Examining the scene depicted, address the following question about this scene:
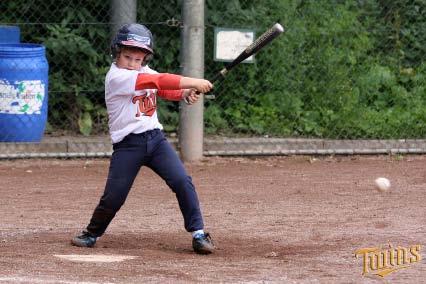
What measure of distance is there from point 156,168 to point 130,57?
70cm

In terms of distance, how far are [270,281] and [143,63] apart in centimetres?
175

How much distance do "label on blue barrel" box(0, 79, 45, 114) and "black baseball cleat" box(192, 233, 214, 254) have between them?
13.4 ft

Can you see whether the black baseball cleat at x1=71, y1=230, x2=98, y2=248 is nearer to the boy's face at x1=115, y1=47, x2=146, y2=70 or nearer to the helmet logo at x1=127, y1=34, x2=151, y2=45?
the boy's face at x1=115, y1=47, x2=146, y2=70

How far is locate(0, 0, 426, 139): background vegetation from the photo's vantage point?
35.7 feet

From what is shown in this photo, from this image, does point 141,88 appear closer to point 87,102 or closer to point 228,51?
point 228,51

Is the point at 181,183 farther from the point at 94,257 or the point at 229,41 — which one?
the point at 229,41

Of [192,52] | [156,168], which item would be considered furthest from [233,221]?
[192,52]

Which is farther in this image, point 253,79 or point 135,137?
point 253,79

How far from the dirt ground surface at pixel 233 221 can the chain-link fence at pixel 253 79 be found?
456 mm

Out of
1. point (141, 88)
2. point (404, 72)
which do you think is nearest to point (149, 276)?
point (141, 88)

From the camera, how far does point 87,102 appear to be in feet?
36.0

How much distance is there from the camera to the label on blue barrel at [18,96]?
10203mm

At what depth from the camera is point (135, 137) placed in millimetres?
6656

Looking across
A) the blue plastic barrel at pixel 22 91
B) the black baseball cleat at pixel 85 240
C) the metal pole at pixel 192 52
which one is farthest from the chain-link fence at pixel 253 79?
the black baseball cleat at pixel 85 240
